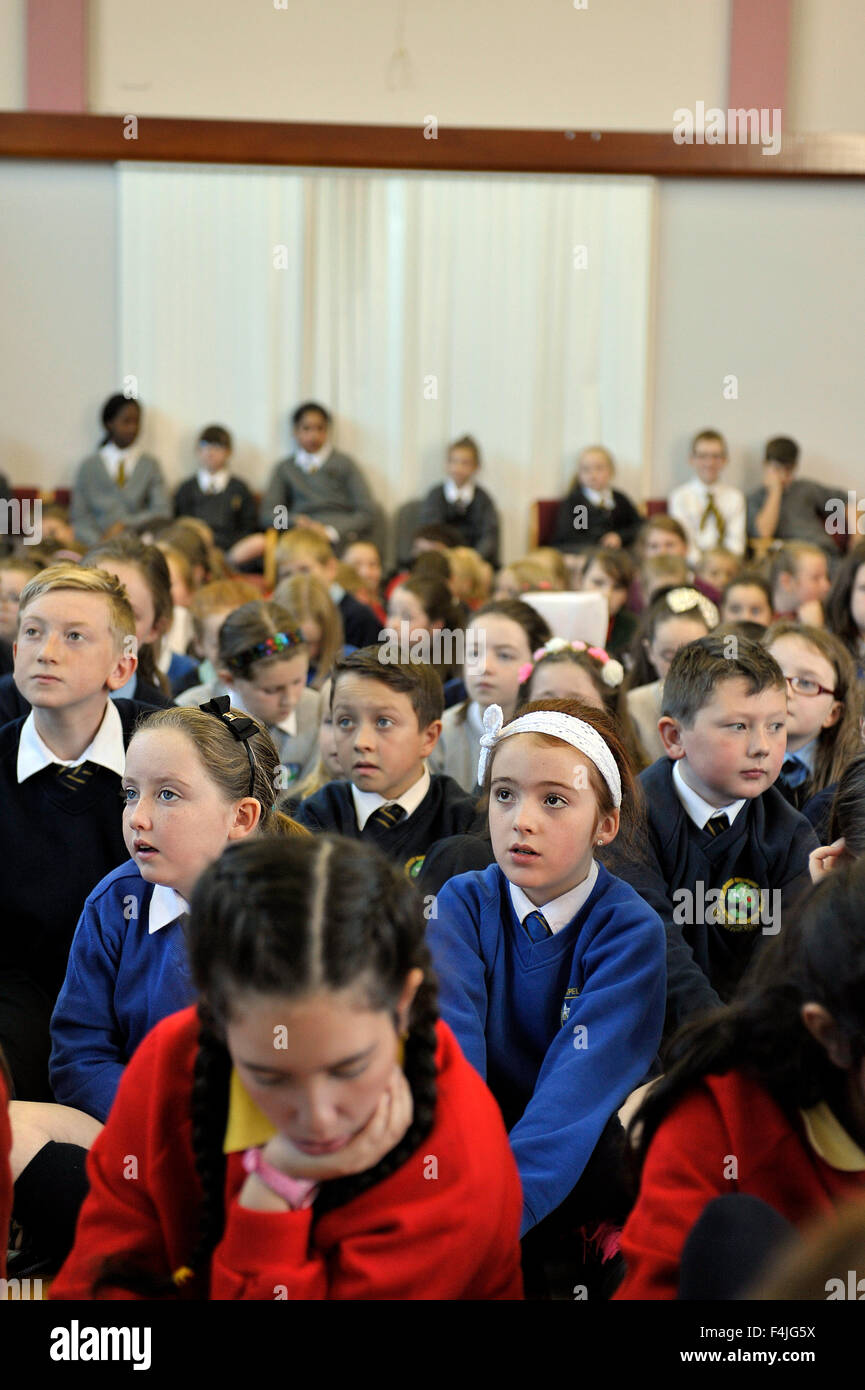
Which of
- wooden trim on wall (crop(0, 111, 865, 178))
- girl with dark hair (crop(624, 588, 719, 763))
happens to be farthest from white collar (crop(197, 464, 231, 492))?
girl with dark hair (crop(624, 588, 719, 763))

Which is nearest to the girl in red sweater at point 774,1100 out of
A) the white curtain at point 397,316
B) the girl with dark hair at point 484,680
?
the girl with dark hair at point 484,680

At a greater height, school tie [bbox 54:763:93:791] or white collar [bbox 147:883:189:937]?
school tie [bbox 54:763:93:791]

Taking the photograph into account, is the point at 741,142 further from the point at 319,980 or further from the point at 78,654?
the point at 319,980

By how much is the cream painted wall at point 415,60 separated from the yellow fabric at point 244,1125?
294 inches

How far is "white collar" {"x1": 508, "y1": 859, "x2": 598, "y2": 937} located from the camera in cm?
183

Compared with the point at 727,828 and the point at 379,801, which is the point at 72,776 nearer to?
the point at 379,801

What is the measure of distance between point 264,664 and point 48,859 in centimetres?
84

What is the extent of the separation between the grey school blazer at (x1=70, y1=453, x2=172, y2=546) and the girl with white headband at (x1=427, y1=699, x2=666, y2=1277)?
19.9ft

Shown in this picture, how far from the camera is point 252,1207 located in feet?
3.59

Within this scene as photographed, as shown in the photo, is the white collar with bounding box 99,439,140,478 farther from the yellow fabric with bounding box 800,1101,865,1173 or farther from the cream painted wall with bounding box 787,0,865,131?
the yellow fabric with bounding box 800,1101,865,1173

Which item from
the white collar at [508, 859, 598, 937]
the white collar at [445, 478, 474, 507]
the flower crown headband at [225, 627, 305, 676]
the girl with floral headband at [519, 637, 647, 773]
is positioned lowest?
the white collar at [508, 859, 598, 937]

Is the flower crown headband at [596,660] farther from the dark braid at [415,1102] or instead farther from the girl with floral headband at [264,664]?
the dark braid at [415,1102]

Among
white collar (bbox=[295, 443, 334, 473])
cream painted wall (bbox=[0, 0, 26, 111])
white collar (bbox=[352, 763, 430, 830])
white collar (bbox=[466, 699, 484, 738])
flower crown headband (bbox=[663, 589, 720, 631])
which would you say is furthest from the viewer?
white collar (bbox=[295, 443, 334, 473])
